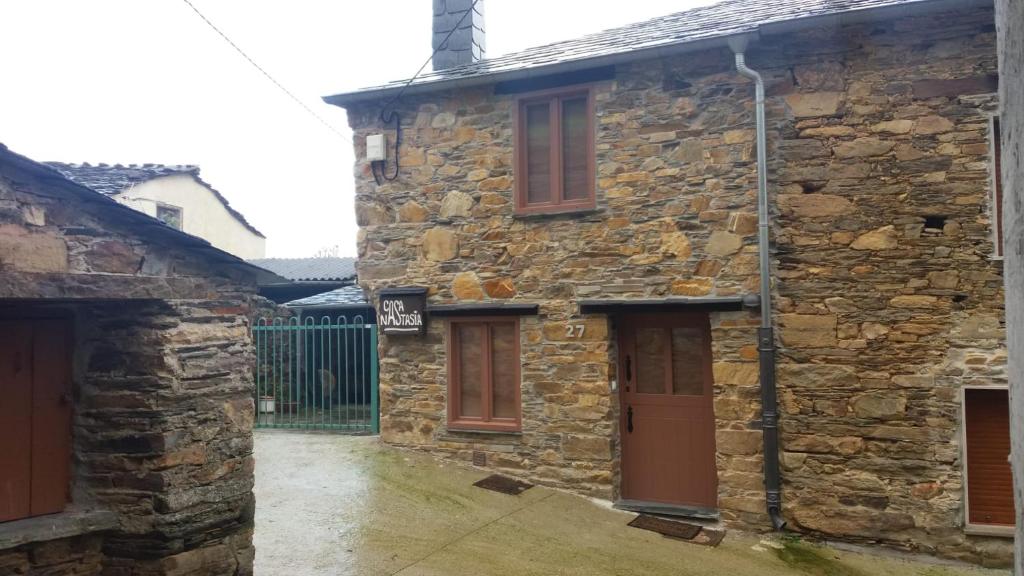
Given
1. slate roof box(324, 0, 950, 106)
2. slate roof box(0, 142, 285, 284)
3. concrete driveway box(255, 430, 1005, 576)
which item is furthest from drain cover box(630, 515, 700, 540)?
slate roof box(324, 0, 950, 106)

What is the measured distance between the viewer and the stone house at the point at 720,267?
6.29 metres

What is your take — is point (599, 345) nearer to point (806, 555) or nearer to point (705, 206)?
point (705, 206)

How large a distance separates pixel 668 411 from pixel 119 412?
16.5 ft

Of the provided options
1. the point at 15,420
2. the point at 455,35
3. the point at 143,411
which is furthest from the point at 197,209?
the point at 143,411

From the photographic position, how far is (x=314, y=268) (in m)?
18.2

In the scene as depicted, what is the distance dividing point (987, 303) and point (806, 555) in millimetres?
2660

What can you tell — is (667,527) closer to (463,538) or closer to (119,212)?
(463,538)

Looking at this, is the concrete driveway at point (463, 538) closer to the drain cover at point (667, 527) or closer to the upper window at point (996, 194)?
the drain cover at point (667, 527)

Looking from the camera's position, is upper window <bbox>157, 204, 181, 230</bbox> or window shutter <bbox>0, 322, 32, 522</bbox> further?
upper window <bbox>157, 204, 181, 230</bbox>

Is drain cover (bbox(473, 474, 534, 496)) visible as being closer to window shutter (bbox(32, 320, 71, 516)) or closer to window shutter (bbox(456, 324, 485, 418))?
window shutter (bbox(456, 324, 485, 418))

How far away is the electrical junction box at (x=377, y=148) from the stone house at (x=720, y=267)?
0.03 meters

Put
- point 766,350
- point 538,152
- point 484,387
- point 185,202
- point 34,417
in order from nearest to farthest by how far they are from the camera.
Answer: point 34,417 < point 766,350 < point 538,152 < point 484,387 < point 185,202

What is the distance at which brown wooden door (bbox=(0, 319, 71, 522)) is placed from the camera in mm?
4266

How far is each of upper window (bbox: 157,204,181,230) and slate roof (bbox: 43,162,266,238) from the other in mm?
890
